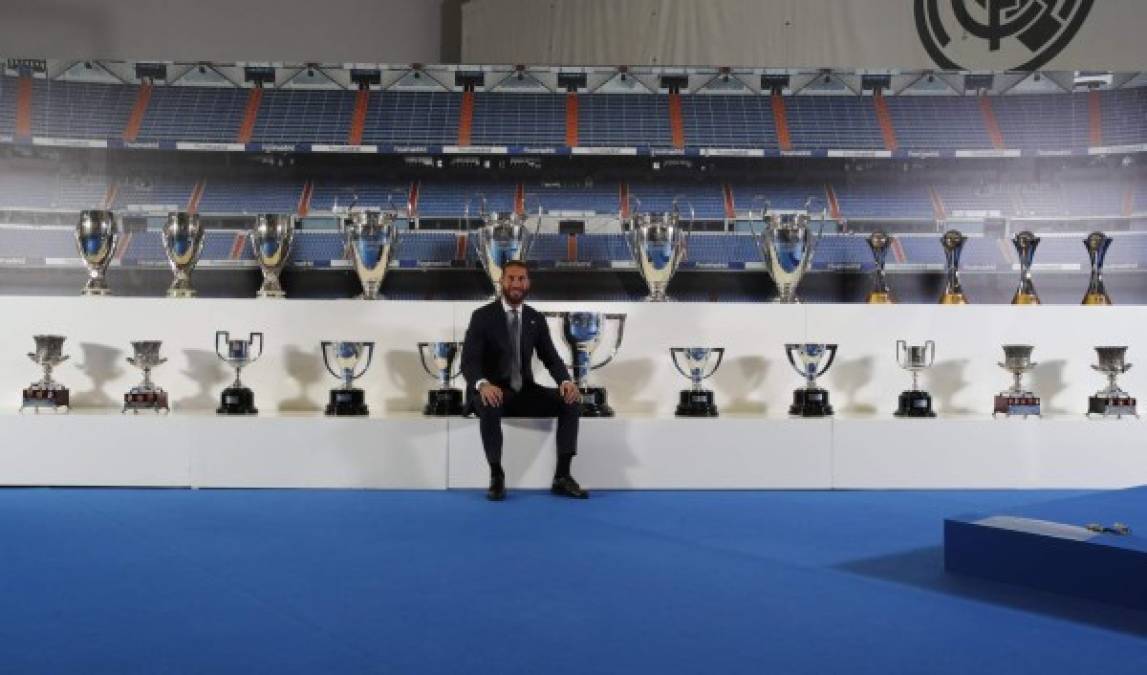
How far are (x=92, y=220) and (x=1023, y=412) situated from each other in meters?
4.22

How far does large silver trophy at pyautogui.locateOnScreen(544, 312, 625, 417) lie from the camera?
500 cm

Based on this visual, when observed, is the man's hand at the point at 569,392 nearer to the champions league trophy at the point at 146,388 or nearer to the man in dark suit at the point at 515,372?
the man in dark suit at the point at 515,372

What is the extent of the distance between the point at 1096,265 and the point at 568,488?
9.66 feet

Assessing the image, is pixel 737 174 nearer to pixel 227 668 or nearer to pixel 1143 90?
pixel 1143 90

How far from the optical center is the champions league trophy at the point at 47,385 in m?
4.89

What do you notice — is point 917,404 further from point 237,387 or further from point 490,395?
point 237,387

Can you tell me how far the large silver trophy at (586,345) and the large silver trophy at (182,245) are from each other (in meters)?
1.76

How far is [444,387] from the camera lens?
200 inches

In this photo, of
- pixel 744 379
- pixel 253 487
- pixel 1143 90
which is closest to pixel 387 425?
pixel 253 487

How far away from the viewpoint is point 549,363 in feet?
15.7

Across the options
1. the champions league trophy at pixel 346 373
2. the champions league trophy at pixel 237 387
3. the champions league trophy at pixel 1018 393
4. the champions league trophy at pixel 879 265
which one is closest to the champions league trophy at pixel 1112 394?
the champions league trophy at pixel 1018 393

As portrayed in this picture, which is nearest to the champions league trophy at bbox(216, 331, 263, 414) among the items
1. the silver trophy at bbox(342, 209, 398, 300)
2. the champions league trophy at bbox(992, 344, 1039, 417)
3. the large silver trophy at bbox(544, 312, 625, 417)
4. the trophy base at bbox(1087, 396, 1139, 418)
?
the silver trophy at bbox(342, 209, 398, 300)

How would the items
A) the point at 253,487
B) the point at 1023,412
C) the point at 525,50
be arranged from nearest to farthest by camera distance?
the point at 253,487 → the point at 1023,412 → the point at 525,50

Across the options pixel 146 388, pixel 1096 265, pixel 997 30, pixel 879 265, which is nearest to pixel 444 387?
pixel 146 388
